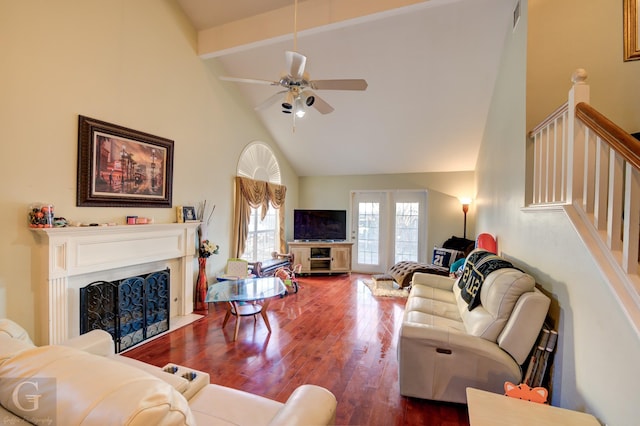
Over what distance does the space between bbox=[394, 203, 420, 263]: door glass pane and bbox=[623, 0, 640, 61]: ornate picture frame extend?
4112 millimetres

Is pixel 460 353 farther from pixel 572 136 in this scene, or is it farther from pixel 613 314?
pixel 572 136

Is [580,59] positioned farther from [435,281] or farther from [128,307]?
[128,307]

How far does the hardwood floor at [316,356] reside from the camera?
2082 millimetres

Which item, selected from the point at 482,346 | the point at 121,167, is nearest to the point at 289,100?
the point at 121,167

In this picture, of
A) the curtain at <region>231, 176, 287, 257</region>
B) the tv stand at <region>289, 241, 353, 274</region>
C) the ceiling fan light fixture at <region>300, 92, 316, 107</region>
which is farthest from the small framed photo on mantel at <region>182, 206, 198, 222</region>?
the tv stand at <region>289, 241, 353, 274</region>

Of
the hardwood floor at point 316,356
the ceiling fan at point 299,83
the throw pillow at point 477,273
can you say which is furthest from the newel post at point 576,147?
the hardwood floor at point 316,356

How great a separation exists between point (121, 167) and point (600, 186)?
387 centimetres

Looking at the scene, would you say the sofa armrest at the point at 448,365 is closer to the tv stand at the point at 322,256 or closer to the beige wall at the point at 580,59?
the beige wall at the point at 580,59

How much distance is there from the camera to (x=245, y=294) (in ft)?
10.5

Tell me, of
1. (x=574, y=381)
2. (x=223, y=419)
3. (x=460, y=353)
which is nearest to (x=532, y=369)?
(x=574, y=381)

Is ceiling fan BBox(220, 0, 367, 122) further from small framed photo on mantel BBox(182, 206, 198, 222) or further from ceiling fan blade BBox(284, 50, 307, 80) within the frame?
small framed photo on mantel BBox(182, 206, 198, 222)

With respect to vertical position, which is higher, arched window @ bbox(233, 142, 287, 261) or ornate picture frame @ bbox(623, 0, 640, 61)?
ornate picture frame @ bbox(623, 0, 640, 61)

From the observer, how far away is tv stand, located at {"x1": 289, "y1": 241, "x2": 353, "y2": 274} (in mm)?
6180

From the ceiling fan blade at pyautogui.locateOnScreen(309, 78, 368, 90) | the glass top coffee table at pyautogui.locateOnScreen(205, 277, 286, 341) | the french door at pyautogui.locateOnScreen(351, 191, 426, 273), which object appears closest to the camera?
the ceiling fan blade at pyautogui.locateOnScreen(309, 78, 368, 90)
